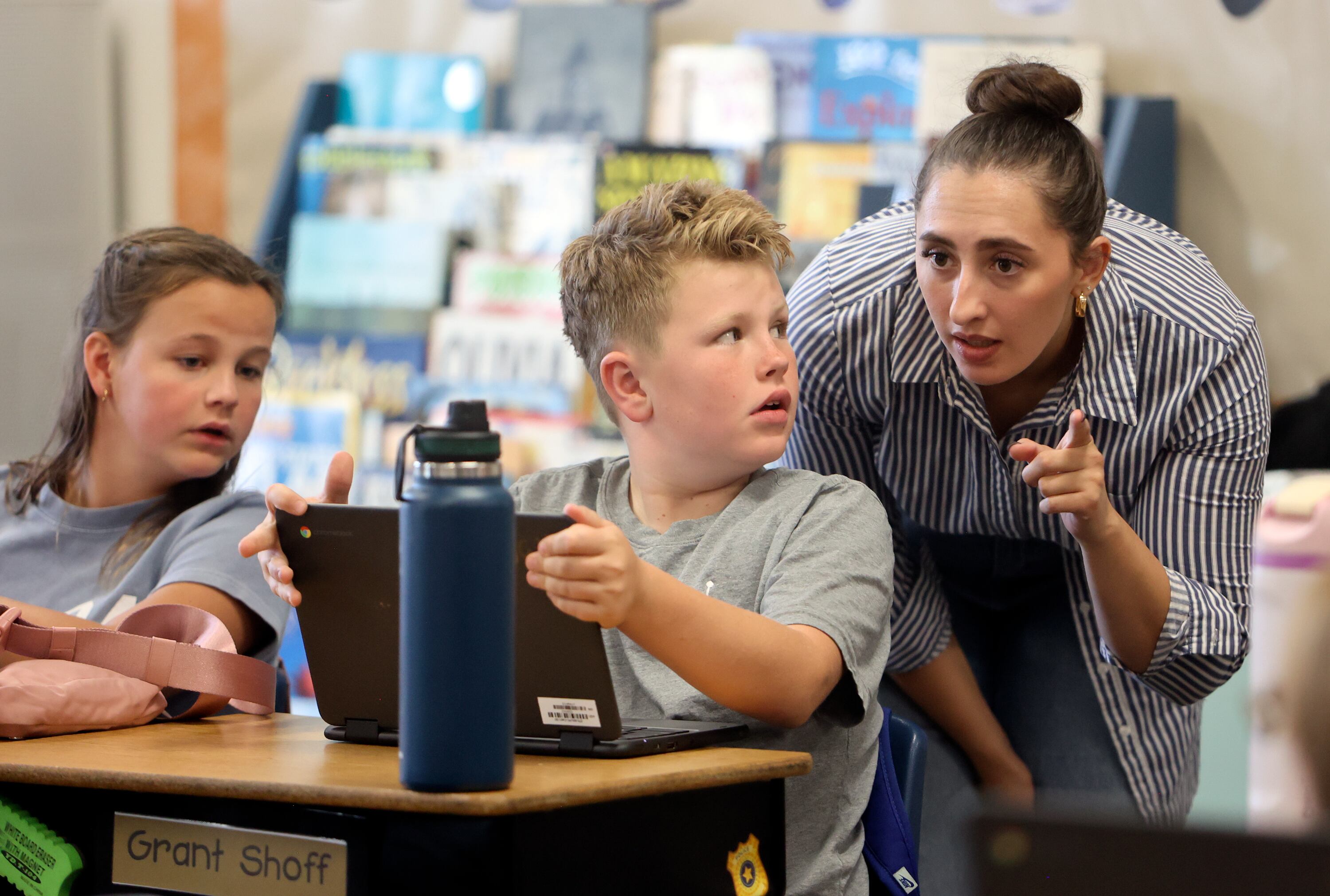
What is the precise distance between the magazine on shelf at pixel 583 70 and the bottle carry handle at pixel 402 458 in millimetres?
2358

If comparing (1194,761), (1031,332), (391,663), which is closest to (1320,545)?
(1194,761)

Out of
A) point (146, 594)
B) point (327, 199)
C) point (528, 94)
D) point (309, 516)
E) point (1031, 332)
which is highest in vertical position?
point (528, 94)

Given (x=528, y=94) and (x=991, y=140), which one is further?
(x=528, y=94)

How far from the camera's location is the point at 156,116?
140 inches

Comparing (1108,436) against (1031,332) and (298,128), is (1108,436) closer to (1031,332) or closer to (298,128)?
(1031,332)

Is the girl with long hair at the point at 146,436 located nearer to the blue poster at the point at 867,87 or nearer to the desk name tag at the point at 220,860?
the desk name tag at the point at 220,860

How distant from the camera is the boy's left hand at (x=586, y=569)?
0.85 metres

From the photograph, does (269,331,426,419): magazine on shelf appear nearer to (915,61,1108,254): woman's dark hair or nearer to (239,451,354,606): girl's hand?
(915,61,1108,254): woman's dark hair

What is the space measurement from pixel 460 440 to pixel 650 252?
0.55 meters

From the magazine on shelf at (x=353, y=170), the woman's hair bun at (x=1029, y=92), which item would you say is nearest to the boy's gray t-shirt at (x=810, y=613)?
the woman's hair bun at (x=1029, y=92)

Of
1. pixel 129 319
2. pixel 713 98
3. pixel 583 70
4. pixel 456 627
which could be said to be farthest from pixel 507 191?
pixel 456 627

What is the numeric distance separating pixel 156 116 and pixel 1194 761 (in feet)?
9.94

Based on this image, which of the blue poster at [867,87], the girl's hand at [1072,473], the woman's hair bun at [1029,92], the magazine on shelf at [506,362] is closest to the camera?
the girl's hand at [1072,473]

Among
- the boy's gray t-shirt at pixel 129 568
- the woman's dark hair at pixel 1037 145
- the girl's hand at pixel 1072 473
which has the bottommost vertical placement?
the boy's gray t-shirt at pixel 129 568
